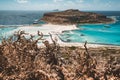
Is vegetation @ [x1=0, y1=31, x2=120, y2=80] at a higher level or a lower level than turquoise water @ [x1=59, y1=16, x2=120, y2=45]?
higher

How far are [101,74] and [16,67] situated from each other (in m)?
2.98

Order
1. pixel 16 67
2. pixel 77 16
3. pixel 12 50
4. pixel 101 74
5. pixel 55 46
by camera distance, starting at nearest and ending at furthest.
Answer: pixel 101 74
pixel 16 67
pixel 12 50
pixel 55 46
pixel 77 16

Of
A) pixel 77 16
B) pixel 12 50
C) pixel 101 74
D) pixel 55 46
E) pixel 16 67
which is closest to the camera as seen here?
pixel 101 74

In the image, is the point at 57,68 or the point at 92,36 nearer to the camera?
the point at 57,68

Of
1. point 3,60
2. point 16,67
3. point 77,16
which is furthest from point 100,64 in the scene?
point 77,16

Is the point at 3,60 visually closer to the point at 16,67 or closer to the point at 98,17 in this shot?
the point at 16,67

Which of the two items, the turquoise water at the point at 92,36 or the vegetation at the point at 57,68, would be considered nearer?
the vegetation at the point at 57,68

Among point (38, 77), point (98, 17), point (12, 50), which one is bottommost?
point (98, 17)

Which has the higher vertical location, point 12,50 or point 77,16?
point 12,50

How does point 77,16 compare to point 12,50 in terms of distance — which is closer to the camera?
point 12,50

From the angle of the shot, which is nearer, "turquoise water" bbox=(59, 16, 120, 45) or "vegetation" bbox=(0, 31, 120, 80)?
"vegetation" bbox=(0, 31, 120, 80)

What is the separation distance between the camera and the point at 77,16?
5610 inches

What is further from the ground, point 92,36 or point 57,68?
point 57,68

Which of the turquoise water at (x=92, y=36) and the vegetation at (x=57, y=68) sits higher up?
the vegetation at (x=57, y=68)
